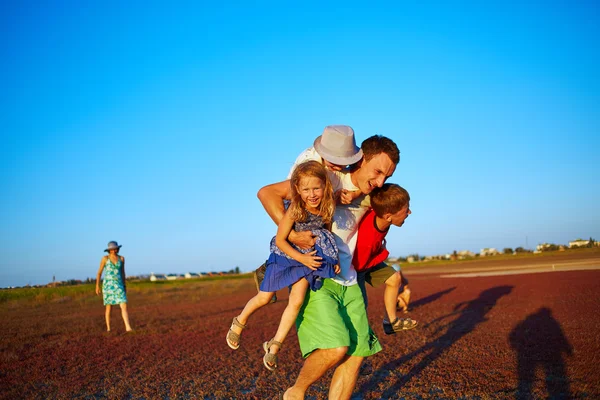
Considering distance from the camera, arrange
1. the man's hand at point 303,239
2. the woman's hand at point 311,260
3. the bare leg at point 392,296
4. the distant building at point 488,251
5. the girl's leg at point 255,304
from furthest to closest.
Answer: the distant building at point 488,251, the bare leg at point 392,296, the girl's leg at point 255,304, the man's hand at point 303,239, the woman's hand at point 311,260

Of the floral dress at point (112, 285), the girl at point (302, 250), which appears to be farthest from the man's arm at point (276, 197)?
the floral dress at point (112, 285)

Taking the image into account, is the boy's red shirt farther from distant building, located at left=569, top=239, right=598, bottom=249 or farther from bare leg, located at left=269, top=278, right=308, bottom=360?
distant building, located at left=569, top=239, right=598, bottom=249

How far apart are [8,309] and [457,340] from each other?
1732 centimetres

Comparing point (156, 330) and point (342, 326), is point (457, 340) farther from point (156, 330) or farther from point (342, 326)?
point (156, 330)

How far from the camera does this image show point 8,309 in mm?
19703

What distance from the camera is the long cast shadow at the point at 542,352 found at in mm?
5867

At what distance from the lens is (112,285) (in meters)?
12.5

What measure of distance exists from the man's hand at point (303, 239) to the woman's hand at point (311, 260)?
0.29 feet

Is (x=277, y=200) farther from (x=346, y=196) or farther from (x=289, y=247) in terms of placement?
(x=346, y=196)

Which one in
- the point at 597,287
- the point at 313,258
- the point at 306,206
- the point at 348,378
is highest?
the point at 306,206

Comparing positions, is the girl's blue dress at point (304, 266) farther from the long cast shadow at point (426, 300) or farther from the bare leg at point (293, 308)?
Result: the long cast shadow at point (426, 300)

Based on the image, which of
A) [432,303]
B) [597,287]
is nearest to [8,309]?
[432,303]

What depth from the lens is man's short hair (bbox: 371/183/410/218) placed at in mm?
4461

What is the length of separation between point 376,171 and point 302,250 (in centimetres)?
87
